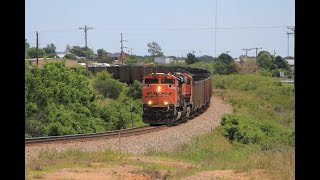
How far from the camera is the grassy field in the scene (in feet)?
53.4

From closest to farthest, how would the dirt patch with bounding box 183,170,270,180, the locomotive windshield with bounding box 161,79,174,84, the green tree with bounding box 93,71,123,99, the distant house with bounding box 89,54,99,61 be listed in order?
1. the dirt patch with bounding box 183,170,270,180
2. the locomotive windshield with bounding box 161,79,174,84
3. the green tree with bounding box 93,71,123,99
4. the distant house with bounding box 89,54,99,61

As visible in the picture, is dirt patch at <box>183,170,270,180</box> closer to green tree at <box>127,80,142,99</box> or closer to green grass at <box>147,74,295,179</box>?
green grass at <box>147,74,295,179</box>

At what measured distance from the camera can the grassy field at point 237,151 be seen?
16.3 m

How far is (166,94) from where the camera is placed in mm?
25562

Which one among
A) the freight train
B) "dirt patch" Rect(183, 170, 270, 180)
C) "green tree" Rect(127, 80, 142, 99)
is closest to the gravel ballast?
the freight train

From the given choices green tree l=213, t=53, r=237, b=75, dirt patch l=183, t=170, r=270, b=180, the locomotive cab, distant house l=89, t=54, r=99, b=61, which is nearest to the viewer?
dirt patch l=183, t=170, r=270, b=180

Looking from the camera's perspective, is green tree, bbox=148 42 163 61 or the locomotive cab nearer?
the locomotive cab

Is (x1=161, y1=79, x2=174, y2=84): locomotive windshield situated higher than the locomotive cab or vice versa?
(x1=161, y1=79, x2=174, y2=84): locomotive windshield
